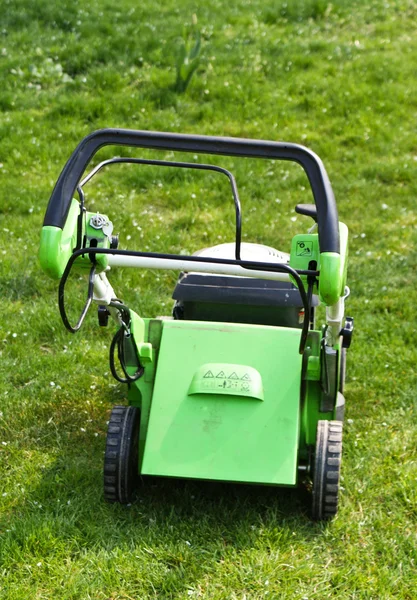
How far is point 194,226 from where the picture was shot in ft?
21.1

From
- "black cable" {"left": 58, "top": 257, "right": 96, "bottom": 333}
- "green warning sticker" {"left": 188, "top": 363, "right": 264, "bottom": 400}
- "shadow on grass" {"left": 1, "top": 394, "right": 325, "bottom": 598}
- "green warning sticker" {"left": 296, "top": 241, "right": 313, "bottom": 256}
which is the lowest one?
"shadow on grass" {"left": 1, "top": 394, "right": 325, "bottom": 598}

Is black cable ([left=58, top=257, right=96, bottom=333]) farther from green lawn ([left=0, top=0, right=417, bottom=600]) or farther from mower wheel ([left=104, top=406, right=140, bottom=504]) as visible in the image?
green lawn ([left=0, top=0, right=417, bottom=600])

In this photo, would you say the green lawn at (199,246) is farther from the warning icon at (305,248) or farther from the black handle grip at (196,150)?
the black handle grip at (196,150)

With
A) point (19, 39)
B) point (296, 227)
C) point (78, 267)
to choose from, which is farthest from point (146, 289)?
point (19, 39)

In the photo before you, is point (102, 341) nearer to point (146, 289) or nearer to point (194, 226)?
point (146, 289)

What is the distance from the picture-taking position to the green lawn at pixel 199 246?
3.49 meters

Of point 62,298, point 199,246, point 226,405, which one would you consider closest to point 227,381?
point 226,405

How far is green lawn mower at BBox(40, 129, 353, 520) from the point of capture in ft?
10.5

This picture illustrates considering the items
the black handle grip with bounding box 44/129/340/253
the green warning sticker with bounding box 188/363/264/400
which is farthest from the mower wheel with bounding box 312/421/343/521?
the black handle grip with bounding box 44/129/340/253

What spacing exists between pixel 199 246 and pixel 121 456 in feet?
9.13

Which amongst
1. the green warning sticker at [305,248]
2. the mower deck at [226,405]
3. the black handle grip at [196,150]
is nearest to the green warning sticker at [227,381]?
the mower deck at [226,405]

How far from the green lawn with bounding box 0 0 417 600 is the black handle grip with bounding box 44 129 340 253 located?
133 cm

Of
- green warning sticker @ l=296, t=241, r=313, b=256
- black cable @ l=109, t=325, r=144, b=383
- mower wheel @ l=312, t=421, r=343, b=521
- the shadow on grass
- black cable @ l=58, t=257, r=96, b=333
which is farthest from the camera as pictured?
black cable @ l=109, t=325, r=144, b=383

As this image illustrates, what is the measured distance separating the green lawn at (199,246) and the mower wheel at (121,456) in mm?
92
